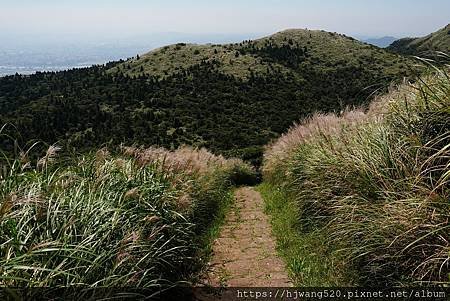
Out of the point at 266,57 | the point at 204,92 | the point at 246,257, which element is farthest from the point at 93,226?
the point at 266,57

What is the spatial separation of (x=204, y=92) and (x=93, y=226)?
71.8 meters

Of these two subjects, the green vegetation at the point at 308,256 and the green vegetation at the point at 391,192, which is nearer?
the green vegetation at the point at 391,192

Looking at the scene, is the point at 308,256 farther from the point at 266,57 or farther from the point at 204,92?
the point at 266,57

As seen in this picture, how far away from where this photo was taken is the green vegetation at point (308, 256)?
4.82 metres

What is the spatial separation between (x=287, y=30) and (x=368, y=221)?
385 feet

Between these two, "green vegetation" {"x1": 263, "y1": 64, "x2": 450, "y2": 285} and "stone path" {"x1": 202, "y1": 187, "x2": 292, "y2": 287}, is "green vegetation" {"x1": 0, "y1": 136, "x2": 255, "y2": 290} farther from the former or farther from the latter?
"green vegetation" {"x1": 263, "y1": 64, "x2": 450, "y2": 285}

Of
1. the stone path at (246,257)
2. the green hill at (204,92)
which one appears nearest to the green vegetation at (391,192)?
the stone path at (246,257)

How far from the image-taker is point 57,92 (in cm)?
7806

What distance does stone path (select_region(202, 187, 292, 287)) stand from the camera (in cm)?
532

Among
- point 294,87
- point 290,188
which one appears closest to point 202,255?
point 290,188

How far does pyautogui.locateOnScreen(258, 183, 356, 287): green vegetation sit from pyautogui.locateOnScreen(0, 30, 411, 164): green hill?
26320 mm

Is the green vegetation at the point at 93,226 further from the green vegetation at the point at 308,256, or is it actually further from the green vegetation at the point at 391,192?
the green vegetation at the point at 391,192

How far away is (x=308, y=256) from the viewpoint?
5730 mm

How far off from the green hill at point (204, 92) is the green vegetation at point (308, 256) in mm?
26320
